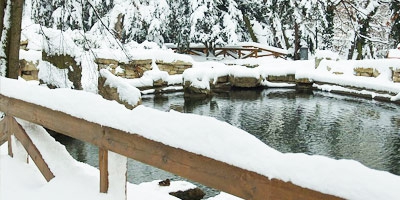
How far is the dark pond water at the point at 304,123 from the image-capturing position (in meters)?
8.24

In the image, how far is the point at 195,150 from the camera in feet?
6.54

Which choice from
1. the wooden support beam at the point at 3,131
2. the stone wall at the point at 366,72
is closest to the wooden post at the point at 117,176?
the wooden support beam at the point at 3,131

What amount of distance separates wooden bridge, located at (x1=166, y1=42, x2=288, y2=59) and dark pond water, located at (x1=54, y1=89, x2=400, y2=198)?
5.27 meters

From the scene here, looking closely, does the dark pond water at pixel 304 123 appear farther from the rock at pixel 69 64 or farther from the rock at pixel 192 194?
the rock at pixel 69 64

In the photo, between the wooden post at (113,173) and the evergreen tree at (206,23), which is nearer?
the wooden post at (113,173)

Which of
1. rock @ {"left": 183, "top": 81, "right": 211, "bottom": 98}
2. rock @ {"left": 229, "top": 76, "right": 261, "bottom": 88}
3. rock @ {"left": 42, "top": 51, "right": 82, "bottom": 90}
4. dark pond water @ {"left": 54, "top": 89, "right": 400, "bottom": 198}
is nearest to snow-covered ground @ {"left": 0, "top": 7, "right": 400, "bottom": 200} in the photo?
dark pond water @ {"left": 54, "top": 89, "right": 400, "bottom": 198}

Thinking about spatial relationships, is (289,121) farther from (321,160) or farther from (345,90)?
(321,160)

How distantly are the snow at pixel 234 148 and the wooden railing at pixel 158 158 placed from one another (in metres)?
0.03

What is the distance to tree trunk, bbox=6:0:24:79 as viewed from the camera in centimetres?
448

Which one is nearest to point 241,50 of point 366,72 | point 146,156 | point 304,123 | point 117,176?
point 366,72

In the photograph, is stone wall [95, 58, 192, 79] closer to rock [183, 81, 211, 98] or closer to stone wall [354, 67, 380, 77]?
rock [183, 81, 211, 98]

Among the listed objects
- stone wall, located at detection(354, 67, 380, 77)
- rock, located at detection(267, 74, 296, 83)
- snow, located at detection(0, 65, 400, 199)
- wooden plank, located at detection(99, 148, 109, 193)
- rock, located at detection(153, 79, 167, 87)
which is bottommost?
rock, located at detection(153, 79, 167, 87)

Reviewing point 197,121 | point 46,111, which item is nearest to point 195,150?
point 197,121

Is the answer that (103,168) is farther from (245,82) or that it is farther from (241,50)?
(241,50)
